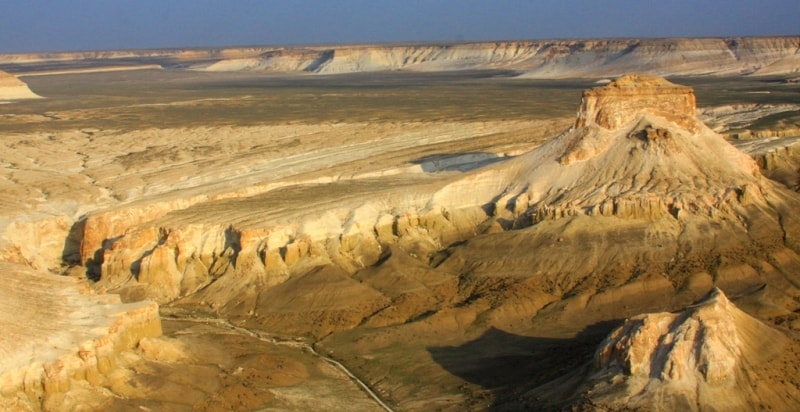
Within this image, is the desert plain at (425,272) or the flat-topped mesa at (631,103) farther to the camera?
the flat-topped mesa at (631,103)

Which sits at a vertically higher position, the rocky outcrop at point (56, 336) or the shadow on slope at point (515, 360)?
the rocky outcrop at point (56, 336)

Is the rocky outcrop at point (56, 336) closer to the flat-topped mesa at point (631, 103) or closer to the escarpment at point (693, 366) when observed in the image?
the escarpment at point (693, 366)

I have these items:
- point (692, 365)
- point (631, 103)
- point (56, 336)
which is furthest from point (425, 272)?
point (692, 365)

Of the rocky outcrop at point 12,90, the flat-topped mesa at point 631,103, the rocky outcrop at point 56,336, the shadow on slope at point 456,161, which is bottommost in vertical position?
the rocky outcrop at point 12,90

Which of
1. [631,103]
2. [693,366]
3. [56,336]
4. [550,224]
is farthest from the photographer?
[631,103]

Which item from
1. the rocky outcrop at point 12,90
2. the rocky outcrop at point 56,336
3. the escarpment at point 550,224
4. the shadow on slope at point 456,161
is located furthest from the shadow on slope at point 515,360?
the rocky outcrop at point 12,90

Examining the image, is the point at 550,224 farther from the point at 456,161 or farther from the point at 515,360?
the point at 456,161
